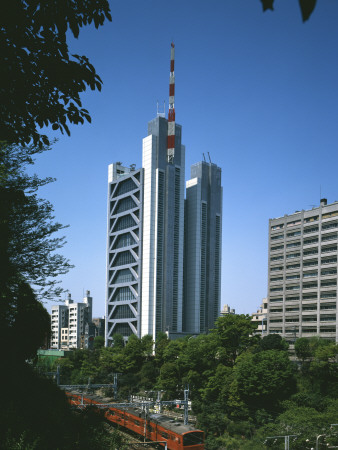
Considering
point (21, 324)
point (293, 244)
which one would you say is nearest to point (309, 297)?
point (293, 244)

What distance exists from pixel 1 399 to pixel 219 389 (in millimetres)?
40030

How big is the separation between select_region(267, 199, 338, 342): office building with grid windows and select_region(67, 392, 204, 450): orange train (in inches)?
1837

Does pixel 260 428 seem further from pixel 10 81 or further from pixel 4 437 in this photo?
pixel 10 81

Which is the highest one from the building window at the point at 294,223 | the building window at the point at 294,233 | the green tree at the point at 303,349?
the building window at the point at 294,223

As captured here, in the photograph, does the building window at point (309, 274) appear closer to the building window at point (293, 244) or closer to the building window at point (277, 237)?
the building window at point (293, 244)

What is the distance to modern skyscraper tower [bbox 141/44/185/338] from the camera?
3693 inches

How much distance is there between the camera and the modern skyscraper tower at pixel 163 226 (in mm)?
93812

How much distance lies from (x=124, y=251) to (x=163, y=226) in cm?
1317

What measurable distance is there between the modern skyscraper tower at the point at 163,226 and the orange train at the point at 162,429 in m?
51.2

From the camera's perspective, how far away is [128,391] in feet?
213

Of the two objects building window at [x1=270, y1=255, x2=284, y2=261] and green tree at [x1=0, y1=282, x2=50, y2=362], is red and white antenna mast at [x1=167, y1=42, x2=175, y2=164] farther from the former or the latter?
green tree at [x1=0, y1=282, x2=50, y2=362]

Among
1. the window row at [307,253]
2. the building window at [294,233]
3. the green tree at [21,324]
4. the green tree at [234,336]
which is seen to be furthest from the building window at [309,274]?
the green tree at [21,324]

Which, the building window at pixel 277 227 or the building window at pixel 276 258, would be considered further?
the building window at pixel 277 227

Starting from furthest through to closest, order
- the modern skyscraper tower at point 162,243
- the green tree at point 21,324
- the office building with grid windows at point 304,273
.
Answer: the modern skyscraper tower at point 162,243, the office building with grid windows at point 304,273, the green tree at point 21,324
